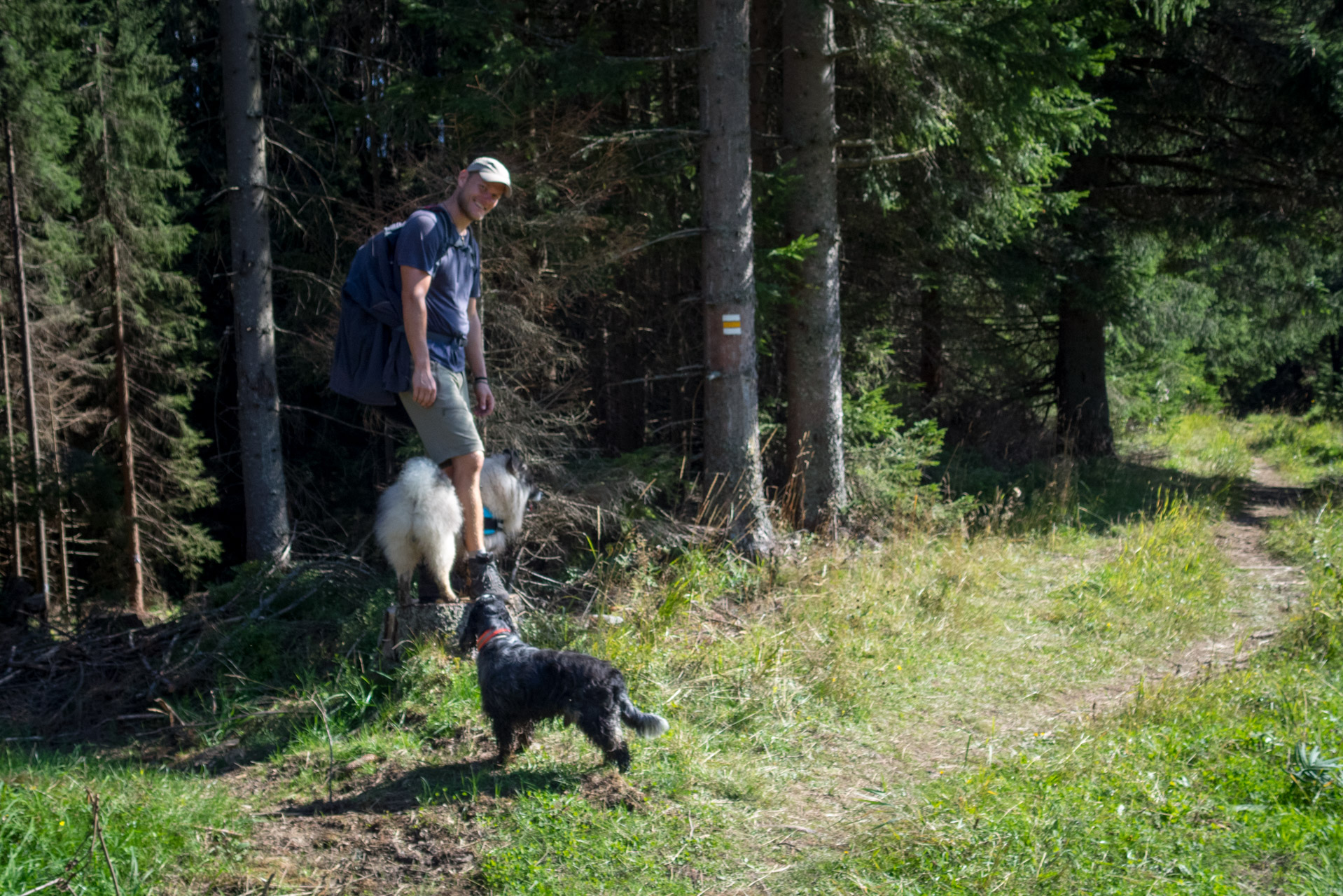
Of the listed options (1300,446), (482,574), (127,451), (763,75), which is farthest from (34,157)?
(1300,446)

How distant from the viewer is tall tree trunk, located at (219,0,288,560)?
1102cm

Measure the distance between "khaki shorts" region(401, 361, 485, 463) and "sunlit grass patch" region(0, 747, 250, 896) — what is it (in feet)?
6.11

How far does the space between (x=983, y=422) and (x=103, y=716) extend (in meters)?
12.2

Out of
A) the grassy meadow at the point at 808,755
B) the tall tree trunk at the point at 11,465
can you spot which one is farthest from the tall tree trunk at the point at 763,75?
the tall tree trunk at the point at 11,465

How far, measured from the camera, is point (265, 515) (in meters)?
11.8

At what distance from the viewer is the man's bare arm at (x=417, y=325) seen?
14.3 ft

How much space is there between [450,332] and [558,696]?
6.63 feet

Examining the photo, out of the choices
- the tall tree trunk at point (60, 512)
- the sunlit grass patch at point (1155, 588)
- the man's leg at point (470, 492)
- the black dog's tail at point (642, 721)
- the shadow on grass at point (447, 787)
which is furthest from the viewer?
the tall tree trunk at point (60, 512)

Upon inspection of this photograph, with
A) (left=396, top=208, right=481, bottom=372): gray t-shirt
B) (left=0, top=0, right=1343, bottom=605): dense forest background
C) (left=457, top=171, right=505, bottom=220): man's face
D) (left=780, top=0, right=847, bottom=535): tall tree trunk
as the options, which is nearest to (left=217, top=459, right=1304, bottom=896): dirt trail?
(left=396, top=208, right=481, bottom=372): gray t-shirt

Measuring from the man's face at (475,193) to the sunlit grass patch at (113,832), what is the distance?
2.99 meters

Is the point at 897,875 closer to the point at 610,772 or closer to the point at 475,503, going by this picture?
the point at 610,772

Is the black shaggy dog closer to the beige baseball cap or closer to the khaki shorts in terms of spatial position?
the khaki shorts

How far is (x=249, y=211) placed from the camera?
1102 cm

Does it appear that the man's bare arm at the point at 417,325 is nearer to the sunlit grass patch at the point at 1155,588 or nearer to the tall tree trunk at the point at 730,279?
the tall tree trunk at the point at 730,279
